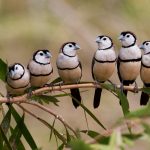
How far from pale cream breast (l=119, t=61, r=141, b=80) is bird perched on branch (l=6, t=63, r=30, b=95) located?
299 millimetres

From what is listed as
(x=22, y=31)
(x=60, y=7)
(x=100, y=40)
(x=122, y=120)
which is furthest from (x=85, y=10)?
(x=122, y=120)

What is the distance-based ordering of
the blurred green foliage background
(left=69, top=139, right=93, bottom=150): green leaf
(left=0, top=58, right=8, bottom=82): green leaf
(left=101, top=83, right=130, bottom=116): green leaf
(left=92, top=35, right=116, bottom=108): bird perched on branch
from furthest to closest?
the blurred green foliage background, (left=92, top=35, right=116, bottom=108): bird perched on branch, (left=0, top=58, right=8, bottom=82): green leaf, (left=101, top=83, right=130, bottom=116): green leaf, (left=69, top=139, right=93, bottom=150): green leaf

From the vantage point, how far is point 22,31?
6.05 m

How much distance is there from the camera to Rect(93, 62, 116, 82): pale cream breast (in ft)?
6.61

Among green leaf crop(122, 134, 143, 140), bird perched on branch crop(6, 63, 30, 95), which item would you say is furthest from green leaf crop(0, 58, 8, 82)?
green leaf crop(122, 134, 143, 140)

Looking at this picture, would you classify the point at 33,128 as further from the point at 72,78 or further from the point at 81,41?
the point at 72,78

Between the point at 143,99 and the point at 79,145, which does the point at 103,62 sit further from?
the point at 79,145

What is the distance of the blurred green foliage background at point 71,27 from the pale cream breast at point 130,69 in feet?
11.0

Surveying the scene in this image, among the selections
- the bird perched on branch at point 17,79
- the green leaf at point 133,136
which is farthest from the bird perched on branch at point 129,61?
the green leaf at point 133,136

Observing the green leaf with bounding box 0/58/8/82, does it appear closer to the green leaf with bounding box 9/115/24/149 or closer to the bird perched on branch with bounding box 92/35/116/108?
the green leaf with bounding box 9/115/24/149

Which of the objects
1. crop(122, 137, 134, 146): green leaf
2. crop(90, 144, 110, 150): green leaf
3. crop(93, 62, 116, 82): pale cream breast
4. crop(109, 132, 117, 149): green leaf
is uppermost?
crop(109, 132, 117, 149): green leaf

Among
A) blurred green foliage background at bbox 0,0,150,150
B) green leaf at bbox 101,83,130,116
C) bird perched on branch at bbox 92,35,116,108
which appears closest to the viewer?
green leaf at bbox 101,83,130,116

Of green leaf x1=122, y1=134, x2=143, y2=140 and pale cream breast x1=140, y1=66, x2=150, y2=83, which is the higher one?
green leaf x1=122, y1=134, x2=143, y2=140

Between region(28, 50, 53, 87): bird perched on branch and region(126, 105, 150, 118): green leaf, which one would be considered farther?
region(28, 50, 53, 87): bird perched on branch
